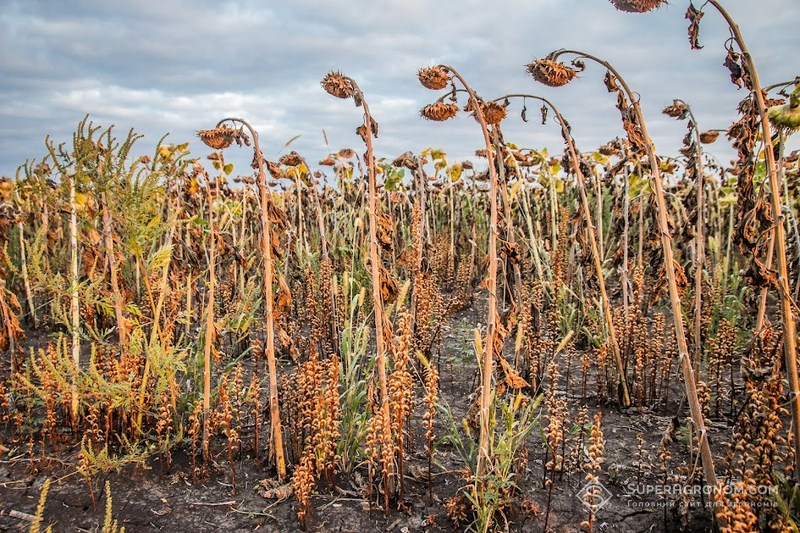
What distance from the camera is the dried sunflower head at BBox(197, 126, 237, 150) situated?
2516 millimetres

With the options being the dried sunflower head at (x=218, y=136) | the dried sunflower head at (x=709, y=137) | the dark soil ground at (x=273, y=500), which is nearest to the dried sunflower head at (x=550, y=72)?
the dried sunflower head at (x=218, y=136)

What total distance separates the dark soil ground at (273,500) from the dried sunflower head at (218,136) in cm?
172

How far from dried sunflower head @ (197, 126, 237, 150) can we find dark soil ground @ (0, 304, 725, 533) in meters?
1.72

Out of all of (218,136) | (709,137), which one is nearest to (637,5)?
(218,136)

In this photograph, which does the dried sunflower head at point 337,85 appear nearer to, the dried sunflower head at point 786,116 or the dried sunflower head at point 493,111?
the dried sunflower head at point 493,111

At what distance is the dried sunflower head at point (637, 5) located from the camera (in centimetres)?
216

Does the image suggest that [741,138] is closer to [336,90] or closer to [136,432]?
[336,90]

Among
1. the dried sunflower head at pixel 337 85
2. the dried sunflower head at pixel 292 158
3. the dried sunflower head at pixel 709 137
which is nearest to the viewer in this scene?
the dried sunflower head at pixel 337 85

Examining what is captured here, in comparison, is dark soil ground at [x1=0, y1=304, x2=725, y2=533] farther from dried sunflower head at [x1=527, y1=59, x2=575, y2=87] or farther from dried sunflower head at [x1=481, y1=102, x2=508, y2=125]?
dried sunflower head at [x1=527, y1=59, x2=575, y2=87]

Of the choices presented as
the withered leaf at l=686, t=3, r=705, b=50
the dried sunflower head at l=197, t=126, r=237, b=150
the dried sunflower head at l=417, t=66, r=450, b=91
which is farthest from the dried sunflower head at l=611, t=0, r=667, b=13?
the dried sunflower head at l=197, t=126, r=237, b=150

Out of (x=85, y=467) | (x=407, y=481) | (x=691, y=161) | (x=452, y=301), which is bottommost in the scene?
(x=407, y=481)

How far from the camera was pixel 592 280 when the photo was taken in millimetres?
4125

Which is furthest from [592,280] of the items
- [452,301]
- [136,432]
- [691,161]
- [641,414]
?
[136,432]

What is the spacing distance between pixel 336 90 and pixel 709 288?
13.5 ft
